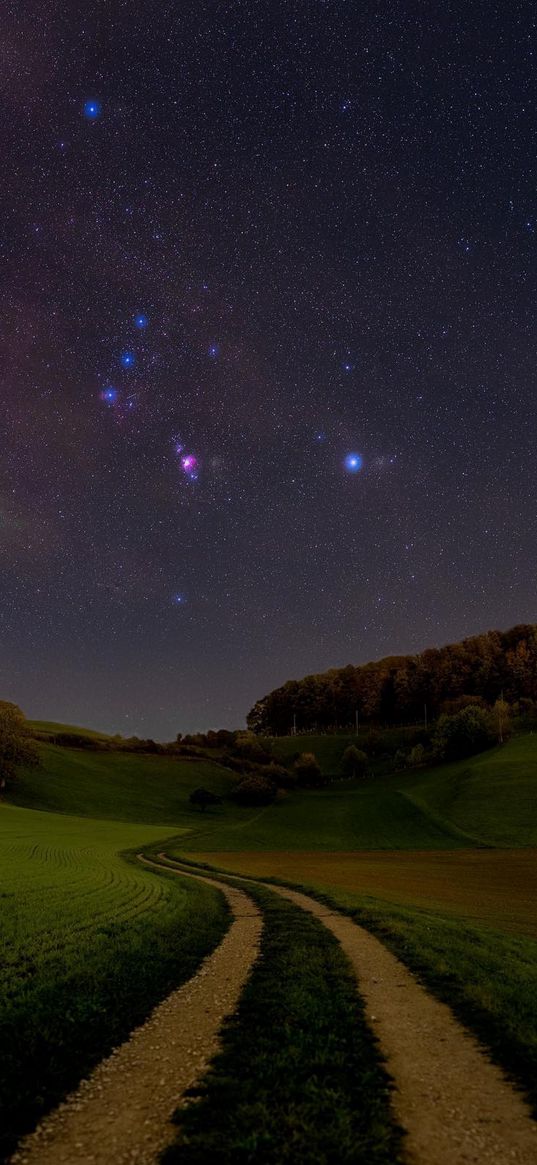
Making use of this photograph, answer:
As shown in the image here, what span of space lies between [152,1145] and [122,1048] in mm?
3359

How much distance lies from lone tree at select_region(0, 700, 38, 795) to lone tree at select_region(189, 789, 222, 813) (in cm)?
2991

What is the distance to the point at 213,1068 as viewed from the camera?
26.9ft

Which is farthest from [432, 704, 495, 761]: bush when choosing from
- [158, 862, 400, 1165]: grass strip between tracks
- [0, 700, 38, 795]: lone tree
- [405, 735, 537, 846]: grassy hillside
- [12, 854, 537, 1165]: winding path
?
[158, 862, 400, 1165]: grass strip between tracks

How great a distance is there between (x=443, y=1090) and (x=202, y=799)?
354ft

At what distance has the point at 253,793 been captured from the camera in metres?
113

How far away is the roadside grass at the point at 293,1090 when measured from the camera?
19.9 ft

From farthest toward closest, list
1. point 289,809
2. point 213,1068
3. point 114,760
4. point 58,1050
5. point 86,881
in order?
point 114,760, point 289,809, point 86,881, point 58,1050, point 213,1068

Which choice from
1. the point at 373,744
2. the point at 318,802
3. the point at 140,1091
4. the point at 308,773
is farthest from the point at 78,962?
the point at 373,744

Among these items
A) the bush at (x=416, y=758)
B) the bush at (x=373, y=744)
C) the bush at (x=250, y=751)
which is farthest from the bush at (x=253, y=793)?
the bush at (x=373, y=744)

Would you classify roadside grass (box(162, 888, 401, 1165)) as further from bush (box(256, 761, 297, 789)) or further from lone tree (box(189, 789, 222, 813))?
bush (box(256, 761, 297, 789))

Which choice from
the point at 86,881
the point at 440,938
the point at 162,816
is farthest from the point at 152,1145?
the point at 162,816

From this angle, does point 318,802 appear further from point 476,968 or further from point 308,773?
point 476,968

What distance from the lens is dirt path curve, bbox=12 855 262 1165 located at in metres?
6.20

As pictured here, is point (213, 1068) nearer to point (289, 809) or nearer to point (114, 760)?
point (289, 809)
